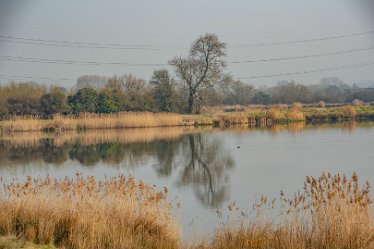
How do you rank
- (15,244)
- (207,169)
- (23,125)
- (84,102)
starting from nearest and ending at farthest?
1. (15,244)
2. (207,169)
3. (23,125)
4. (84,102)

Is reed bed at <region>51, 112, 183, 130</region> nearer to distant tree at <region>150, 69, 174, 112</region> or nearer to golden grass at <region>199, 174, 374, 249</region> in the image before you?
distant tree at <region>150, 69, 174, 112</region>

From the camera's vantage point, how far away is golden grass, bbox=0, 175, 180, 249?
6352mm

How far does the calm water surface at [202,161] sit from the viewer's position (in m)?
11.0

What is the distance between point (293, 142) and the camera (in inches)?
851

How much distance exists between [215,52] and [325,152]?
974 inches

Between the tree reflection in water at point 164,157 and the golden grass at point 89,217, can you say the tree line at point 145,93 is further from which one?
the golden grass at point 89,217

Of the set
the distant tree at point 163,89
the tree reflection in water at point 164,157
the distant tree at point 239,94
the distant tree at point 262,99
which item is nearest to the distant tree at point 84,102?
the distant tree at point 163,89

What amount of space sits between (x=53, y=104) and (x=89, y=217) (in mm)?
31228

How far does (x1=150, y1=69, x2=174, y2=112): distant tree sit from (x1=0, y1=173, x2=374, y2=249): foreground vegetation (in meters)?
30.6

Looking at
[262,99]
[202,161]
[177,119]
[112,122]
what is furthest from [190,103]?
[202,161]

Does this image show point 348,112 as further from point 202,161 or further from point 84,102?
point 202,161

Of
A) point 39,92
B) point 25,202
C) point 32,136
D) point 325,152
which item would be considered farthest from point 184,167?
point 39,92

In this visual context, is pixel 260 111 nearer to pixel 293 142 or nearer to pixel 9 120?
pixel 293 142

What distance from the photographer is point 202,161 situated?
57.7 ft
